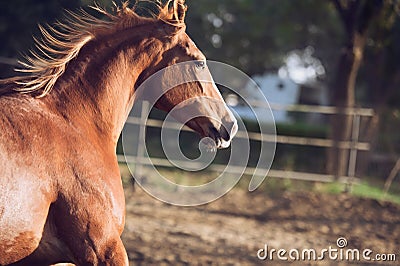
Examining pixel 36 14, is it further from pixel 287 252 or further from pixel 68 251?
pixel 68 251

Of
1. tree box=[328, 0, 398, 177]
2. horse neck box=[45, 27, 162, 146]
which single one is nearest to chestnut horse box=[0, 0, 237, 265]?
horse neck box=[45, 27, 162, 146]

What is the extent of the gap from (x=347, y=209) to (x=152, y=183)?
Answer: 3141mm

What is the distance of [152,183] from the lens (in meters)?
10.6

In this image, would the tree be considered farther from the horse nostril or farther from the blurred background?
the horse nostril

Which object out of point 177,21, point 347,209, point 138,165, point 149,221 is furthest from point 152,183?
point 177,21

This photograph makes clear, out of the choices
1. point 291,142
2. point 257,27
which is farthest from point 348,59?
point 257,27

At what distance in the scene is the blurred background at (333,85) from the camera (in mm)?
10305

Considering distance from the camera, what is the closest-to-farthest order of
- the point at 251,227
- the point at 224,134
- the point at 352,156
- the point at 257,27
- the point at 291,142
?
the point at 224,134, the point at 251,227, the point at 291,142, the point at 352,156, the point at 257,27

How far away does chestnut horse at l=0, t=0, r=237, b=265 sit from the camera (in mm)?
2992

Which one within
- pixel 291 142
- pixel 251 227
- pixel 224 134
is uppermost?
pixel 224 134

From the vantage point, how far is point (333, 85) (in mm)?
16422

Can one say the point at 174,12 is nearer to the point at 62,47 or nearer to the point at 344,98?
the point at 62,47

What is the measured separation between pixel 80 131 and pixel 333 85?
13.8 meters

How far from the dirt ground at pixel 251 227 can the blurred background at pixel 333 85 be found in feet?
0.20
